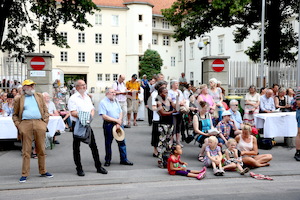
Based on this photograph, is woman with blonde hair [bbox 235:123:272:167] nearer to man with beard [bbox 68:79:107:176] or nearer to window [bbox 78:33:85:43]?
man with beard [bbox 68:79:107:176]

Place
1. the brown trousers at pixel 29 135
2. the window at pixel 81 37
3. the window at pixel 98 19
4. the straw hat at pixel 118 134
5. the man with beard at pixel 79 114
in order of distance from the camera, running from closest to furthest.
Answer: the brown trousers at pixel 29 135, the man with beard at pixel 79 114, the straw hat at pixel 118 134, the window at pixel 81 37, the window at pixel 98 19

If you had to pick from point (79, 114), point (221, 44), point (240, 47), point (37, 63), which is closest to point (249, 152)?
point (79, 114)

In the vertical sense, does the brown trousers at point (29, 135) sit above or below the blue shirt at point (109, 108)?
below

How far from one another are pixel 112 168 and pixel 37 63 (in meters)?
8.65

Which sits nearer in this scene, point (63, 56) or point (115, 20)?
point (63, 56)

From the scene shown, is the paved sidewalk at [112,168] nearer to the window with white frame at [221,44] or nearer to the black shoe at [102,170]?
the black shoe at [102,170]

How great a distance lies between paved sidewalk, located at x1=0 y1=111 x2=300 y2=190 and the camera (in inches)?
304

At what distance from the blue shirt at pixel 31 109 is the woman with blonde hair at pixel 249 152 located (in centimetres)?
477

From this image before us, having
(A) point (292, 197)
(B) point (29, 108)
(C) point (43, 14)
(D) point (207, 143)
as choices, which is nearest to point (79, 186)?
(B) point (29, 108)

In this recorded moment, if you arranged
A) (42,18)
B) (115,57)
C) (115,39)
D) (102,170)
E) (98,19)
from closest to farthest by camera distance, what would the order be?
(102,170) → (42,18) → (98,19) → (115,39) → (115,57)

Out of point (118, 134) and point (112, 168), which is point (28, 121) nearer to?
point (118, 134)

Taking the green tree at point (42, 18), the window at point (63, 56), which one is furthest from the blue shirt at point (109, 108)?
the window at point (63, 56)

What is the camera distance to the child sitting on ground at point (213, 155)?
8.58 m

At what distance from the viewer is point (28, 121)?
7746 millimetres
